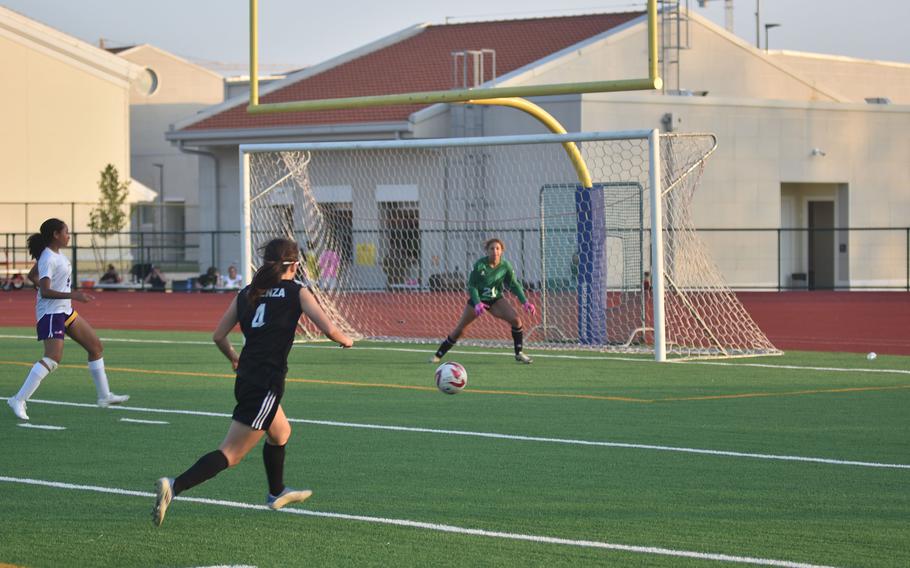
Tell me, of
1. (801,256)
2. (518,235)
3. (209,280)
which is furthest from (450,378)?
(801,256)

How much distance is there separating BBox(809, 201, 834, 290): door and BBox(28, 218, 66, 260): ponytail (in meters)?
28.8

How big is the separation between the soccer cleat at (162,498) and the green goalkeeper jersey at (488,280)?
1047 cm

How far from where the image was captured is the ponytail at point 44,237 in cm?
1216

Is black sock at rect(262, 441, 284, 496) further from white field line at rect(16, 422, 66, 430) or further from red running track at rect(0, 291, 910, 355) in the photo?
red running track at rect(0, 291, 910, 355)

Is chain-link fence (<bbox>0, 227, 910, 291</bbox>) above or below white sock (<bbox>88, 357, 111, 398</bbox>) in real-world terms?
above

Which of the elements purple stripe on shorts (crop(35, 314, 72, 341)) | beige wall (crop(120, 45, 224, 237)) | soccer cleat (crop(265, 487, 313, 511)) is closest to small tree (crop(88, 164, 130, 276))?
beige wall (crop(120, 45, 224, 237))

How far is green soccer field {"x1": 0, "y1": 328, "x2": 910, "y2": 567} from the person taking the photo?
6996 millimetres

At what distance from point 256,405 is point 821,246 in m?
32.5

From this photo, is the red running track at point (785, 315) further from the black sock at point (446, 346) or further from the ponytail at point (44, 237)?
the ponytail at point (44, 237)

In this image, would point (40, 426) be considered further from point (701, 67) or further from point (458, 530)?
point (701, 67)

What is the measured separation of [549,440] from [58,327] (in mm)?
4992

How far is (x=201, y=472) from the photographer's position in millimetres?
7375

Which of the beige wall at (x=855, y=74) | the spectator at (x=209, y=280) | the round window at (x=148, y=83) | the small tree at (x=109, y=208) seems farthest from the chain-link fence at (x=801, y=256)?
the round window at (x=148, y=83)

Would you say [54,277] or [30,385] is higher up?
[54,277]
